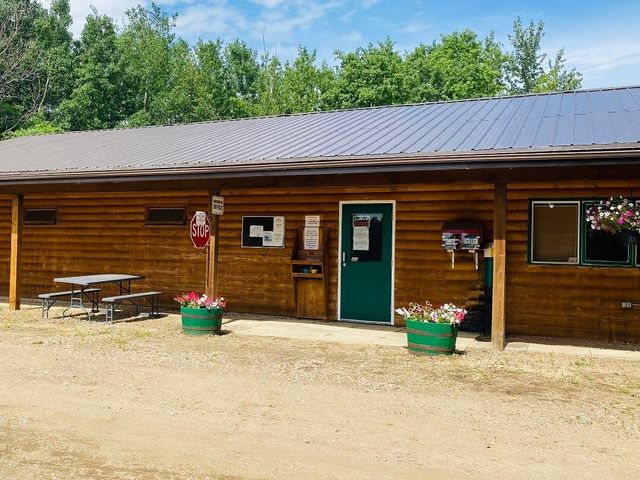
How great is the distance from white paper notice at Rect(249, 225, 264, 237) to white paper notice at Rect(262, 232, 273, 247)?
0.28 feet

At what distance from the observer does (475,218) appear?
8.77 meters

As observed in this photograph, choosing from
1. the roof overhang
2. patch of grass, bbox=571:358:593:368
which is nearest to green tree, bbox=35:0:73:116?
the roof overhang

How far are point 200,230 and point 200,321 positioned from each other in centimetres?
139

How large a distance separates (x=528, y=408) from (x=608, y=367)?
219 centimetres

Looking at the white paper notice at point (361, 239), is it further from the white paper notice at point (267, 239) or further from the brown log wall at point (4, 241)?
the brown log wall at point (4, 241)

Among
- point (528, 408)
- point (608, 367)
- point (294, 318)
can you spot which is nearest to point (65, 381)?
point (528, 408)

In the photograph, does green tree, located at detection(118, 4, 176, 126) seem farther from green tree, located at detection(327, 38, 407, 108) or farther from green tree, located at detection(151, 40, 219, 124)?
green tree, located at detection(327, 38, 407, 108)

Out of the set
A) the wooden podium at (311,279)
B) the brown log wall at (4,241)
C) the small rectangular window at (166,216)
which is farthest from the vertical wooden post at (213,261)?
the brown log wall at (4,241)

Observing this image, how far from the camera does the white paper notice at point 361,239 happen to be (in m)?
9.54

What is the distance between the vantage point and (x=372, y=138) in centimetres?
902

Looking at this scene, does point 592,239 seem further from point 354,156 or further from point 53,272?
point 53,272

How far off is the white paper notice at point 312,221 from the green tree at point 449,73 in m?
23.0

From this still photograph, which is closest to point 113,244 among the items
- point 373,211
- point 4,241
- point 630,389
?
point 4,241

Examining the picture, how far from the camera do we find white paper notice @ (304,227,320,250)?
988 centimetres
